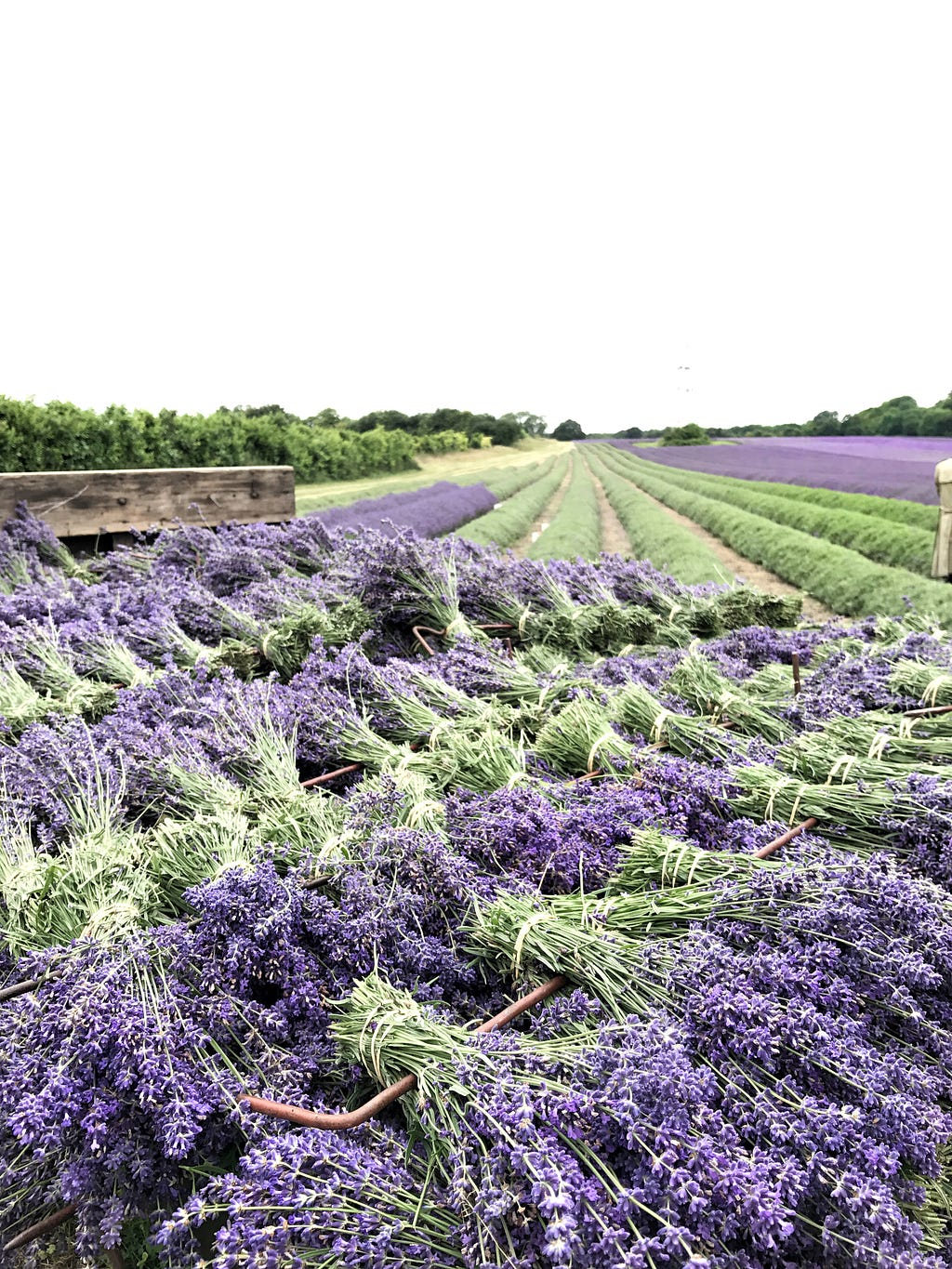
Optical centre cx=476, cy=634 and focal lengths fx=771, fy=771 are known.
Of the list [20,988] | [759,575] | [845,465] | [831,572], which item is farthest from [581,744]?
[845,465]

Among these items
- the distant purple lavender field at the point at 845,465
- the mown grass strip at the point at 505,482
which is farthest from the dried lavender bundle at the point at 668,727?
the mown grass strip at the point at 505,482

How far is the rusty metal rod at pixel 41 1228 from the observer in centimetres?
127

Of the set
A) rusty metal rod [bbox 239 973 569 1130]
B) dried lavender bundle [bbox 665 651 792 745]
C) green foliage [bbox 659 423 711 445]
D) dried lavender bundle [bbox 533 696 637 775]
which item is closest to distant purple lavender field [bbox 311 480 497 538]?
dried lavender bundle [bbox 665 651 792 745]

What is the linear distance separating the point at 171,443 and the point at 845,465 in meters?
24.4

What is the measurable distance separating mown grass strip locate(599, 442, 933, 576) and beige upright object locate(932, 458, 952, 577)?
292 inches

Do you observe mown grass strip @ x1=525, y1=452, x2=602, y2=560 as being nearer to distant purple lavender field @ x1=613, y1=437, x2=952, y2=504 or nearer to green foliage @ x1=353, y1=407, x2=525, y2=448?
distant purple lavender field @ x1=613, y1=437, x2=952, y2=504

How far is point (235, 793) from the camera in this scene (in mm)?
2012

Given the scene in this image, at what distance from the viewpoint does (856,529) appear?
48.2 ft

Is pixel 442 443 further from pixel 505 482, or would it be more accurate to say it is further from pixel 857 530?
pixel 857 530

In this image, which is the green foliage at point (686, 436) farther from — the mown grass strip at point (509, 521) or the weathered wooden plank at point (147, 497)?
the weathered wooden plank at point (147, 497)

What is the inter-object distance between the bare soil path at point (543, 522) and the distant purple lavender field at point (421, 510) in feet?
4.92

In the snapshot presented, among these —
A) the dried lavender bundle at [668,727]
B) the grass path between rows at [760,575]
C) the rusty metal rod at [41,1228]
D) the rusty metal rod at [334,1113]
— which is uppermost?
the dried lavender bundle at [668,727]

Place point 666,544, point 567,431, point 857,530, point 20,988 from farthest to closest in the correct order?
point 567,431
point 857,530
point 666,544
point 20,988

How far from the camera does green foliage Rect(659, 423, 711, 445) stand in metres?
73.0
